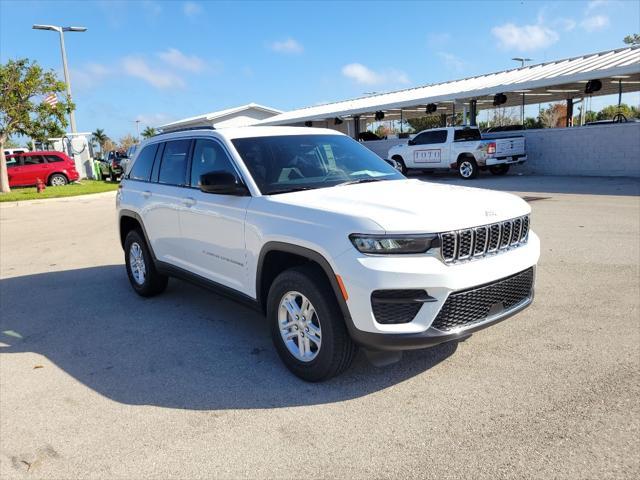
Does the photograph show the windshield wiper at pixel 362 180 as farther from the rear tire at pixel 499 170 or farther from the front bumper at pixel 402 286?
the rear tire at pixel 499 170

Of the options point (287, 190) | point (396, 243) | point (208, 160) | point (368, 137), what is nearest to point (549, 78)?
point (368, 137)

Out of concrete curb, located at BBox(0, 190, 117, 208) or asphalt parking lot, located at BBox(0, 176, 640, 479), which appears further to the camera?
concrete curb, located at BBox(0, 190, 117, 208)

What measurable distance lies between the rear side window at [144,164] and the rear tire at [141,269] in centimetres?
67

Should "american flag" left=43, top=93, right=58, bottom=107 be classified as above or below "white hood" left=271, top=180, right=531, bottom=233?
above

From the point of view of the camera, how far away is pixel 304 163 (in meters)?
4.68

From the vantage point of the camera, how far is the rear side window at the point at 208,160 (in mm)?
4656

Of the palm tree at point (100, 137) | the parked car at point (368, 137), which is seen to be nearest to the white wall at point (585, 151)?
the parked car at point (368, 137)

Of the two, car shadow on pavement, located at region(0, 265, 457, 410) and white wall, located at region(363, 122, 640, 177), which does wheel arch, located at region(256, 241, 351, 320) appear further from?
white wall, located at region(363, 122, 640, 177)

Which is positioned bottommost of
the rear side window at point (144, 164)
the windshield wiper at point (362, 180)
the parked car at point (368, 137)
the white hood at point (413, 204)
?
the white hood at point (413, 204)

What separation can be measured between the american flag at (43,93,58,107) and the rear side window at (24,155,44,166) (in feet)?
13.1

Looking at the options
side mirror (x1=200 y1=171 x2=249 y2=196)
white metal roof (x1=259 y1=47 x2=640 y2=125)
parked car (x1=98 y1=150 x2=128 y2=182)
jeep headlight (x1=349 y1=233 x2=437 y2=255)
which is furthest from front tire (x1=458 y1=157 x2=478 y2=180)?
parked car (x1=98 y1=150 x2=128 y2=182)

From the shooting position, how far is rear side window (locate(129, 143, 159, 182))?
20.1 feet

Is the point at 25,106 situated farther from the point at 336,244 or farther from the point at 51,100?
the point at 336,244

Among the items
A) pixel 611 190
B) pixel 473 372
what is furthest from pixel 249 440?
pixel 611 190
